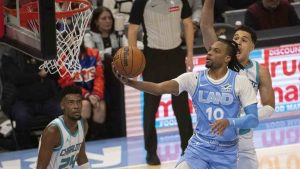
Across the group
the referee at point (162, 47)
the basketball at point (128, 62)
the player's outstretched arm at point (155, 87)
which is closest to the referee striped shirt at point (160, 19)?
the referee at point (162, 47)

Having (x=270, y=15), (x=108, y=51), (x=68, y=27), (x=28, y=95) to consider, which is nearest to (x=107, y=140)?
(x=108, y=51)

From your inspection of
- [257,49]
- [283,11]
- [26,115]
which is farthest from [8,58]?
[283,11]

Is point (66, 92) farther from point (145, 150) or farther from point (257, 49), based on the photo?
point (257, 49)

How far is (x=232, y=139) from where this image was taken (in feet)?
18.8

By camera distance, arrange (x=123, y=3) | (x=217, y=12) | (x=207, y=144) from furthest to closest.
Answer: (x=217, y=12)
(x=123, y=3)
(x=207, y=144)

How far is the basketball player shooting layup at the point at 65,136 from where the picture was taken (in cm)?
609

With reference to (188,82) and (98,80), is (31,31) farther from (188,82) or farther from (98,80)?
(98,80)

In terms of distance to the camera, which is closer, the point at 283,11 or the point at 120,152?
the point at 120,152

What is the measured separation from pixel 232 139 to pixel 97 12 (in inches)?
166

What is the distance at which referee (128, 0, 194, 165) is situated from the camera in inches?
328

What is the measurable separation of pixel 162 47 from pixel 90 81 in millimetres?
1385

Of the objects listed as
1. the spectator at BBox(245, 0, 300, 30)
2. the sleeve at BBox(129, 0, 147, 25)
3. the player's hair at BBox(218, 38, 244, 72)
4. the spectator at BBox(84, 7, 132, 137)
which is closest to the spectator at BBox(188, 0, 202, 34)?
the spectator at BBox(245, 0, 300, 30)

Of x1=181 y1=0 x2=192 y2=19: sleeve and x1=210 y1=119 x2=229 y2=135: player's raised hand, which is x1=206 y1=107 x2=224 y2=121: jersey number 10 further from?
x1=181 y1=0 x2=192 y2=19: sleeve

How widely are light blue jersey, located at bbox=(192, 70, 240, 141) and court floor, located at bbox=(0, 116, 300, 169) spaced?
9.42ft
